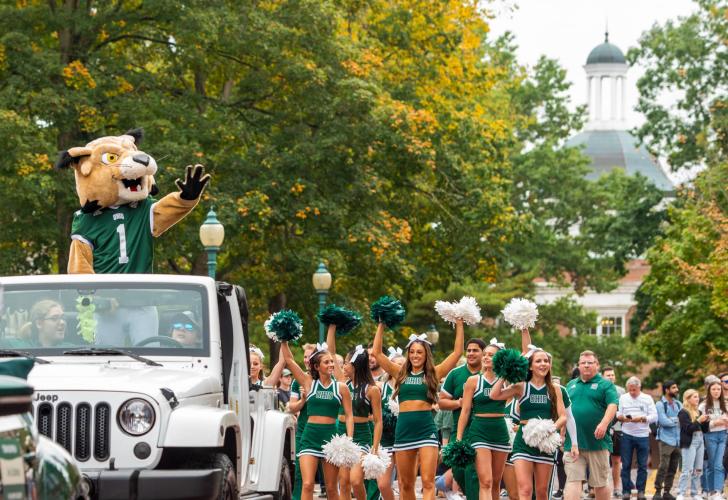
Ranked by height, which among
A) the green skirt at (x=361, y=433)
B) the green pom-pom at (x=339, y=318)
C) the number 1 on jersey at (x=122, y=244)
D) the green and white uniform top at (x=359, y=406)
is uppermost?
the number 1 on jersey at (x=122, y=244)

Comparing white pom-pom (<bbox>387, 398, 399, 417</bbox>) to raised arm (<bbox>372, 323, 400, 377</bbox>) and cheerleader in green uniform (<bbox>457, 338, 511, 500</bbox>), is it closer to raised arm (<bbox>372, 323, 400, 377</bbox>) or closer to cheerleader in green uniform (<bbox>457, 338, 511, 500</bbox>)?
raised arm (<bbox>372, 323, 400, 377</bbox>)

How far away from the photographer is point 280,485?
14250 millimetres

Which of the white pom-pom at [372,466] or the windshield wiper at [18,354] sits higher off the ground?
the windshield wiper at [18,354]

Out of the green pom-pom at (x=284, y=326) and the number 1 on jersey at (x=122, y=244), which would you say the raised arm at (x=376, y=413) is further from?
the number 1 on jersey at (x=122, y=244)

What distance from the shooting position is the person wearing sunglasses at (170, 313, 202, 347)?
12.1 meters

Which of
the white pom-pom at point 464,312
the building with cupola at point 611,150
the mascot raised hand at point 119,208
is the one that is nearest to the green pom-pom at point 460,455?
the white pom-pom at point 464,312

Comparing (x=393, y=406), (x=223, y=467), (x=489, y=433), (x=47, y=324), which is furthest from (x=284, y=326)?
(x=223, y=467)

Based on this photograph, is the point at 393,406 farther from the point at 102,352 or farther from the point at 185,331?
the point at 102,352

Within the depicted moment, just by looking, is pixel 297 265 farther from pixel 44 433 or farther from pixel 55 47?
pixel 44 433

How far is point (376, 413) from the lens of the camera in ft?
54.9

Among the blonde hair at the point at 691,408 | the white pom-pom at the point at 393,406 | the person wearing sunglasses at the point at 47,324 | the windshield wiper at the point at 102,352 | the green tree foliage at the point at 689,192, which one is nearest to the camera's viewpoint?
the windshield wiper at the point at 102,352

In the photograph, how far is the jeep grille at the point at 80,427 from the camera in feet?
35.2

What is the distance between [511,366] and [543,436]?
0.71 meters

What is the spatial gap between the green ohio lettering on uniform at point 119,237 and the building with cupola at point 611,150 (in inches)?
3058
